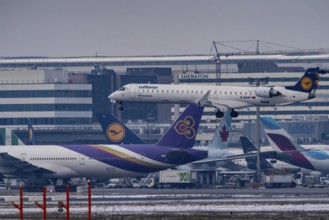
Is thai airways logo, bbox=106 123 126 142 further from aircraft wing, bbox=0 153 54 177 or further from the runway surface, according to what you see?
the runway surface

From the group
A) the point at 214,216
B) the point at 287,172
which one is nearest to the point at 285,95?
the point at 287,172

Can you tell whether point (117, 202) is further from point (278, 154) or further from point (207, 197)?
point (278, 154)

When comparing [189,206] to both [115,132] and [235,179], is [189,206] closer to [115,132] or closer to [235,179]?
[235,179]

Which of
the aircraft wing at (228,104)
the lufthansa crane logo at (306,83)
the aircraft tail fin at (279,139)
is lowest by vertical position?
the aircraft tail fin at (279,139)

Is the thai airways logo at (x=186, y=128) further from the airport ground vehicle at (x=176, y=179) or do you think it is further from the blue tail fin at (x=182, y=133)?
the airport ground vehicle at (x=176, y=179)

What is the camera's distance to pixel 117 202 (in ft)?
355

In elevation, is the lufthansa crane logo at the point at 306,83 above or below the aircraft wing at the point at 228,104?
above

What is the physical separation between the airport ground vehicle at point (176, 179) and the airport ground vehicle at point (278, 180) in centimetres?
835

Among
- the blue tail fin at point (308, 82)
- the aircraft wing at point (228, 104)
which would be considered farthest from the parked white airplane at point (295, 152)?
the blue tail fin at point (308, 82)

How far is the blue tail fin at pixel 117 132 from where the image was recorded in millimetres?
182750

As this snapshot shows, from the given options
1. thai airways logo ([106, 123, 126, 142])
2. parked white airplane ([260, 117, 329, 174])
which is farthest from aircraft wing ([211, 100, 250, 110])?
thai airways logo ([106, 123, 126, 142])

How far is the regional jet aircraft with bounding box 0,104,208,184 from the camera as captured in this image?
459 ft

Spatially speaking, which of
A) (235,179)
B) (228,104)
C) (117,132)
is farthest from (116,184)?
(117,132)

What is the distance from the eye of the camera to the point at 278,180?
150625 millimetres
